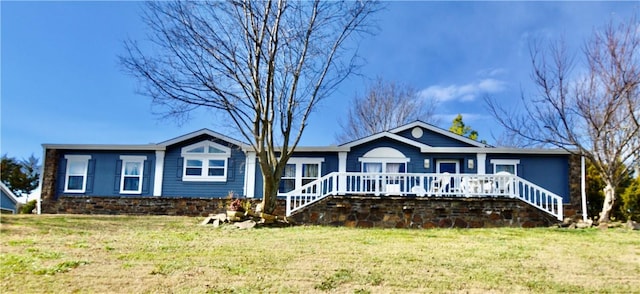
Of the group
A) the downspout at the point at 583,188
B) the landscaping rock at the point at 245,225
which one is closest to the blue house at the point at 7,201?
the landscaping rock at the point at 245,225

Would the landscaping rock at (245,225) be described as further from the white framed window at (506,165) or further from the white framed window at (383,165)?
the white framed window at (506,165)

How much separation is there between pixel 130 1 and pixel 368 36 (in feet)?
20.7

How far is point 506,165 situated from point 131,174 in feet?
45.2

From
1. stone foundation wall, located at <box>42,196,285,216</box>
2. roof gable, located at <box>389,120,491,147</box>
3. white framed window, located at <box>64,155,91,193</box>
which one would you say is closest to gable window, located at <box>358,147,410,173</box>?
roof gable, located at <box>389,120,491,147</box>

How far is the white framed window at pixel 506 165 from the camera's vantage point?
16078mm

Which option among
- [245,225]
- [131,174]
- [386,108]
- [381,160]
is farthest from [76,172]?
[386,108]

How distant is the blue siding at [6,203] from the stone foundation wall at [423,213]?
15884mm

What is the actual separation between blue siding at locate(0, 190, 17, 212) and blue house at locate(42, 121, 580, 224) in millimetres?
5567

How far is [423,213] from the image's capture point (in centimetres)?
1195

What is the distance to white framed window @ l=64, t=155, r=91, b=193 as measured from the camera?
16734 millimetres

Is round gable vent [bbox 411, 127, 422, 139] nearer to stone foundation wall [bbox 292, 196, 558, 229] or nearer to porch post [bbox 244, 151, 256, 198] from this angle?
stone foundation wall [bbox 292, 196, 558, 229]

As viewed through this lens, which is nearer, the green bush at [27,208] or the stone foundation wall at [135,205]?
the stone foundation wall at [135,205]

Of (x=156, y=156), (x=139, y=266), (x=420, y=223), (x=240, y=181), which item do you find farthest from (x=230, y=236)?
(x=156, y=156)

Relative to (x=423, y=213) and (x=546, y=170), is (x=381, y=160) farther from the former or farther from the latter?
(x=546, y=170)
